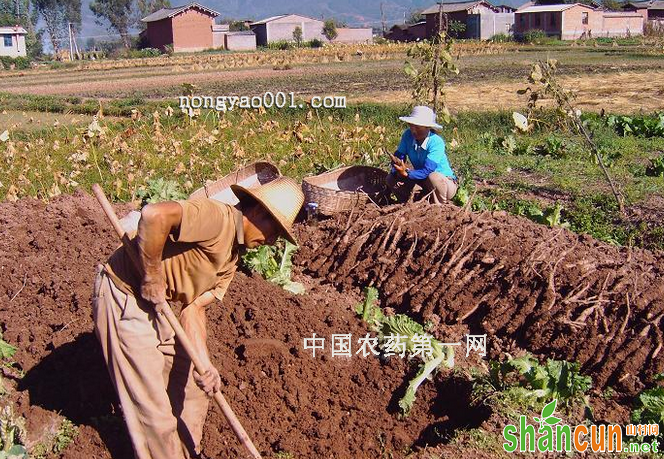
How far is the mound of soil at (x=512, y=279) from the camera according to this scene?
16.4 ft

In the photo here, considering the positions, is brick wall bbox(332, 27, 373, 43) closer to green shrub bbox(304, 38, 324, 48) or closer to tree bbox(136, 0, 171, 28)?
green shrub bbox(304, 38, 324, 48)

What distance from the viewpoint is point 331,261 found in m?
6.57

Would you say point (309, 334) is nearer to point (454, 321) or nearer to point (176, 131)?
point (454, 321)

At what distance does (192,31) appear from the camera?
6656 centimetres

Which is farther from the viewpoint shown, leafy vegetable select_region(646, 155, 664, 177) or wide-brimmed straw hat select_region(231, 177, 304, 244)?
leafy vegetable select_region(646, 155, 664, 177)

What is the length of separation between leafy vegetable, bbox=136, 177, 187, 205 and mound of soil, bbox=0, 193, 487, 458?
149cm

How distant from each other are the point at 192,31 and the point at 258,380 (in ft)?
214

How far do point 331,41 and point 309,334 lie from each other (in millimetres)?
69695

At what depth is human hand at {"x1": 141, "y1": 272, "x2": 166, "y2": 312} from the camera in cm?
343

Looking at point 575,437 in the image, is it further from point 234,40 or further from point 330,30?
point 330,30

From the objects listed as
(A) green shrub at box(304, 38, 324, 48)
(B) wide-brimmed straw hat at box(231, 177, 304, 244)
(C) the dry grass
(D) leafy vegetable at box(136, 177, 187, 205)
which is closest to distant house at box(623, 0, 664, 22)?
(A) green shrub at box(304, 38, 324, 48)

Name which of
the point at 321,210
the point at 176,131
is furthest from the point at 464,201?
the point at 176,131

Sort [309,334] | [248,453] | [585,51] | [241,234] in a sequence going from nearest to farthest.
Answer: [241,234] → [248,453] → [309,334] → [585,51]

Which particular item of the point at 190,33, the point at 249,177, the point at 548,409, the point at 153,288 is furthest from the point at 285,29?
the point at 153,288
